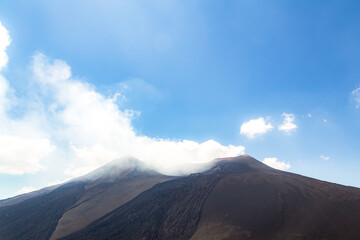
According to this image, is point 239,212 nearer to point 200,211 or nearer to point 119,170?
point 200,211

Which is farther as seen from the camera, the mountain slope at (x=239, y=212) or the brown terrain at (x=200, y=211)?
the brown terrain at (x=200, y=211)

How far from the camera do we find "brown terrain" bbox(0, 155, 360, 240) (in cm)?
3307

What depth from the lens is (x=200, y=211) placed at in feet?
141

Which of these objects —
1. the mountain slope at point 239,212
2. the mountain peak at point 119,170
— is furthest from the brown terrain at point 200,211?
the mountain peak at point 119,170

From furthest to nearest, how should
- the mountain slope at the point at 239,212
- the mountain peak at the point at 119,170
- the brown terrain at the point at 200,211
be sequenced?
the mountain peak at the point at 119,170 → the brown terrain at the point at 200,211 → the mountain slope at the point at 239,212

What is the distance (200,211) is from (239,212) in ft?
27.4

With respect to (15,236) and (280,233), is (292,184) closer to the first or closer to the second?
(280,233)

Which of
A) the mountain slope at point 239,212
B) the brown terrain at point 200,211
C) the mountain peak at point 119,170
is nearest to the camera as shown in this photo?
the mountain slope at point 239,212

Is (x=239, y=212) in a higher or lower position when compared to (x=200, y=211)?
higher

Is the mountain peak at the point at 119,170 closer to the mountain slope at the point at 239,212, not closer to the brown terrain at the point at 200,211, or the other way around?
the brown terrain at the point at 200,211

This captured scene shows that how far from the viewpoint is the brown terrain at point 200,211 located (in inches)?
1302

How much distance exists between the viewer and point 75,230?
42188 millimetres

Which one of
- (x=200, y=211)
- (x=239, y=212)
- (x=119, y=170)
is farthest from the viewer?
(x=119, y=170)

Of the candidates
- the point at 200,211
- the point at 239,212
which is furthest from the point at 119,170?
the point at 239,212
